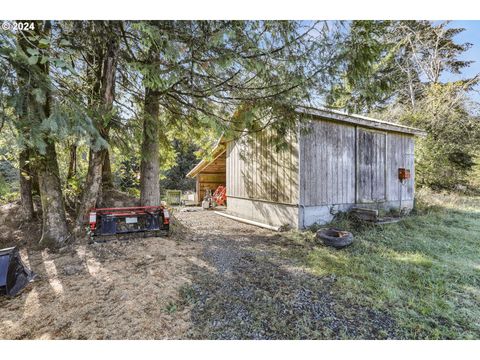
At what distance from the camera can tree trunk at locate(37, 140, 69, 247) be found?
12.0 ft

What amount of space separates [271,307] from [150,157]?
383cm

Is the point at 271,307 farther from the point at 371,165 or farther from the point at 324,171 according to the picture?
the point at 371,165

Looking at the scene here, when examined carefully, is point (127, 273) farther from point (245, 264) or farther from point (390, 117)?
point (390, 117)

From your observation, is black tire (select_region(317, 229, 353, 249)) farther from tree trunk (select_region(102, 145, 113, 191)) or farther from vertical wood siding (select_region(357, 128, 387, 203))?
tree trunk (select_region(102, 145, 113, 191))

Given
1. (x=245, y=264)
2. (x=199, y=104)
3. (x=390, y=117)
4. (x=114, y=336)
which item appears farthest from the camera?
(x=390, y=117)

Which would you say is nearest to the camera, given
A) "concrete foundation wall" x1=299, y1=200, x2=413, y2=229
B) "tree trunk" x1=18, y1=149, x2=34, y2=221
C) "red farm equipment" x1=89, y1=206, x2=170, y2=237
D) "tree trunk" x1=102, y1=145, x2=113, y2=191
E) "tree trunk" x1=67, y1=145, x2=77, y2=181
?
"red farm equipment" x1=89, y1=206, x2=170, y2=237

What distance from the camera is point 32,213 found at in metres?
4.34

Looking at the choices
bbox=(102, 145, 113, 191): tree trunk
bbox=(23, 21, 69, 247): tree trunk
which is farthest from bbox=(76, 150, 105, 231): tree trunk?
bbox=(102, 145, 113, 191): tree trunk

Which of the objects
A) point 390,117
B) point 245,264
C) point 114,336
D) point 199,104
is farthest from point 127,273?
point 390,117

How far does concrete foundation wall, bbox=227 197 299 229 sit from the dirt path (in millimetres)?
2040

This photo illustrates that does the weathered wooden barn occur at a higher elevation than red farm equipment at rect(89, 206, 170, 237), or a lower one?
higher

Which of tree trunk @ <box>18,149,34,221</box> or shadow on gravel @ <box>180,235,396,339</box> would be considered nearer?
shadow on gravel @ <box>180,235,396,339</box>
